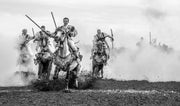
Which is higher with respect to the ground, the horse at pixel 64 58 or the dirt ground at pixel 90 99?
the horse at pixel 64 58

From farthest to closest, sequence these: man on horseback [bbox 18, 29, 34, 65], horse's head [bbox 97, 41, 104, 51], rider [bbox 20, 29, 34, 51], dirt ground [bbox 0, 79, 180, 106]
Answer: horse's head [bbox 97, 41, 104, 51]
man on horseback [bbox 18, 29, 34, 65]
rider [bbox 20, 29, 34, 51]
dirt ground [bbox 0, 79, 180, 106]

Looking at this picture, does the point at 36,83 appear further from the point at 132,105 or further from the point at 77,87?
the point at 132,105

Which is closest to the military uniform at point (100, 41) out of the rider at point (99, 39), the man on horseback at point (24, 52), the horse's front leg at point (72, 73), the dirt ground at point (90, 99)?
the rider at point (99, 39)

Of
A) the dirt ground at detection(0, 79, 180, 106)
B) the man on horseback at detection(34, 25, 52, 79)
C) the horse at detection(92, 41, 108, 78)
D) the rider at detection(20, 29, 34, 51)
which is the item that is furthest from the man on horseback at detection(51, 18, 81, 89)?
the horse at detection(92, 41, 108, 78)

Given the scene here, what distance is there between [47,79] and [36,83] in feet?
1.63

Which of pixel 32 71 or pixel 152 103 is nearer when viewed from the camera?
pixel 152 103

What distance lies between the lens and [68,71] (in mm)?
26688

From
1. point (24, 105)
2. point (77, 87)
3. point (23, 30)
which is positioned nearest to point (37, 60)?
point (23, 30)

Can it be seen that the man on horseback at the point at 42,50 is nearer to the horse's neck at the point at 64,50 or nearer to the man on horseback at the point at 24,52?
the man on horseback at the point at 24,52

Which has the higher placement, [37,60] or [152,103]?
[37,60]

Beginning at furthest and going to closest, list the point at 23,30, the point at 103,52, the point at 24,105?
the point at 103,52
the point at 23,30
the point at 24,105

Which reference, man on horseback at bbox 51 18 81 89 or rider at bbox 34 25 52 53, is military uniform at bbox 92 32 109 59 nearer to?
rider at bbox 34 25 52 53

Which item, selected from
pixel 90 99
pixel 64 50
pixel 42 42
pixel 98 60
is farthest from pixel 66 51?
pixel 98 60

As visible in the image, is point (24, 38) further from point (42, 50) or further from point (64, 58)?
point (64, 58)
